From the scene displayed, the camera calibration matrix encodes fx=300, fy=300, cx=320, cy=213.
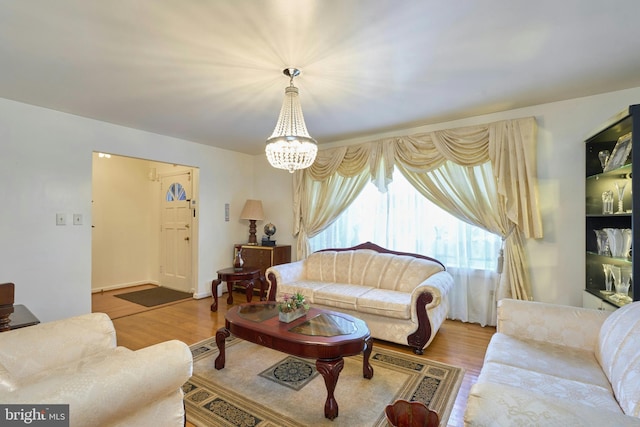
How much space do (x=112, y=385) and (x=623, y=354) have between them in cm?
219

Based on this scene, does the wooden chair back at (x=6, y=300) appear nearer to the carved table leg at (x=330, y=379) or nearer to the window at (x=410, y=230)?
the carved table leg at (x=330, y=379)

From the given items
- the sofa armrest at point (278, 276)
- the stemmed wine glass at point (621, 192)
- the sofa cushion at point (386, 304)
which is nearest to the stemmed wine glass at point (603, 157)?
the stemmed wine glass at point (621, 192)

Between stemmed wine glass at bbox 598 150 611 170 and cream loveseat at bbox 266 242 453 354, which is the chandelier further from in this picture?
stemmed wine glass at bbox 598 150 611 170

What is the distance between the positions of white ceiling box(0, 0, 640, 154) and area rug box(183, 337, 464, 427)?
2.41m

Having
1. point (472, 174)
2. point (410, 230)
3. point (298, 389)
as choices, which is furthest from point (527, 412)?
point (410, 230)

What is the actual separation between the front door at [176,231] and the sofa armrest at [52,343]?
11.1 ft

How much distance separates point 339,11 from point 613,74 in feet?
7.95

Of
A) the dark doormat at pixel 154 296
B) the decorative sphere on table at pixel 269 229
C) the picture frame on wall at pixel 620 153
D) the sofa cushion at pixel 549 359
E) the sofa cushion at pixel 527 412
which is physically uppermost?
the picture frame on wall at pixel 620 153

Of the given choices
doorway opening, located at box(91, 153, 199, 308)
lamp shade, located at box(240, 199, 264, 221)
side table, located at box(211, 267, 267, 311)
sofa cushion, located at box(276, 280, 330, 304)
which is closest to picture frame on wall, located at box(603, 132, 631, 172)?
sofa cushion, located at box(276, 280, 330, 304)

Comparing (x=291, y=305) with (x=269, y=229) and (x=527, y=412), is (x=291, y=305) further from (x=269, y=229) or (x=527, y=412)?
(x=269, y=229)

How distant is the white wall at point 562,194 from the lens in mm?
2969

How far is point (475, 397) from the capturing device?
42.2 inches

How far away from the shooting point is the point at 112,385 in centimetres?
106

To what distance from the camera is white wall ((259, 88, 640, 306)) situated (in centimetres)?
297
